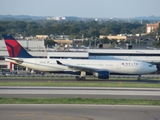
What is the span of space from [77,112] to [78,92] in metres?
11.9

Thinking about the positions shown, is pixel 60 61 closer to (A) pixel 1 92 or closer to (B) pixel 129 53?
(A) pixel 1 92

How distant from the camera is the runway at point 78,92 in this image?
4069cm

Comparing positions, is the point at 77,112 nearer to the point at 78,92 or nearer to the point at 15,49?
the point at 78,92

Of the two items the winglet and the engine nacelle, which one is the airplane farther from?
the winglet

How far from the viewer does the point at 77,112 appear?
31500mm

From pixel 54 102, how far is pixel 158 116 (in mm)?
9065

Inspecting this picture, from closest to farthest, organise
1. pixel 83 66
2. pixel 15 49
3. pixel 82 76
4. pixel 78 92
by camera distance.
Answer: pixel 78 92 → pixel 82 76 → pixel 83 66 → pixel 15 49

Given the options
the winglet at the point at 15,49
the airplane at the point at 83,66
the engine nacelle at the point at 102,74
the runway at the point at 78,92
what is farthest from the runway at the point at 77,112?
the winglet at the point at 15,49

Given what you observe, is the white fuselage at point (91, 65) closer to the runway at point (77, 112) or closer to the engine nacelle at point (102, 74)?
the engine nacelle at point (102, 74)

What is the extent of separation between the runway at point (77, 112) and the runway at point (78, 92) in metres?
6.21

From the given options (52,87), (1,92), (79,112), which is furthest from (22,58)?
(79,112)

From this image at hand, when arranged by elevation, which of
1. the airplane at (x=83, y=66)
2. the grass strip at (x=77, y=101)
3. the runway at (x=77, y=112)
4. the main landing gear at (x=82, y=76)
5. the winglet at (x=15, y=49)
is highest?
the winglet at (x=15, y=49)

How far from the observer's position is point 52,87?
156 ft

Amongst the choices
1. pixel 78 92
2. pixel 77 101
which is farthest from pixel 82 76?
pixel 77 101
